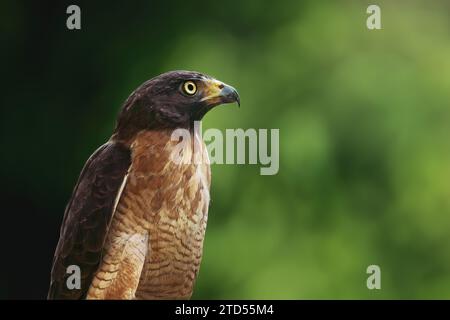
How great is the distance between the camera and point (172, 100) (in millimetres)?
2898

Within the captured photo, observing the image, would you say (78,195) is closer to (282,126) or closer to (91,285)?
(91,285)

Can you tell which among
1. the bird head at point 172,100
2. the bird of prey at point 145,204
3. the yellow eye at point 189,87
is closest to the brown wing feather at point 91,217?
the bird of prey at point 145,204

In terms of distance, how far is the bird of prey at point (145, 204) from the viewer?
2.89 meters

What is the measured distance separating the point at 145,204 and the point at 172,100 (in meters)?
0.35

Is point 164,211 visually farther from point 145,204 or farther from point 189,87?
point 189,87

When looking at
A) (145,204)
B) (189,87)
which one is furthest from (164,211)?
(189,87)

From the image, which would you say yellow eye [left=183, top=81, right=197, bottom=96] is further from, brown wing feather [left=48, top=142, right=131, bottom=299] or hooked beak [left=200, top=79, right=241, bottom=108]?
brown wing feather [left=48, top=142, right=131, bottom=299]

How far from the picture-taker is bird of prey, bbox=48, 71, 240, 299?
2.89m

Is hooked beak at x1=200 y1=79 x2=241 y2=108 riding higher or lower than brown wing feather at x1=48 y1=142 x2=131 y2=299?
higher

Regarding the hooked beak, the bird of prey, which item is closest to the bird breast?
the bird of prey

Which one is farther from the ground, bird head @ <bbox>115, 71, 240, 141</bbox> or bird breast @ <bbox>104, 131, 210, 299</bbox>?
bird head @ <bbox>115, 71, 240, 141</bbox>

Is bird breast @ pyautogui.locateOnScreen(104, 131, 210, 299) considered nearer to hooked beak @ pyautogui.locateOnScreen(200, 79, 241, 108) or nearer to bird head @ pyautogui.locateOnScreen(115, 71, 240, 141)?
bird head @ pyautogui.locateOnScreen(115, 71, 240, 141)
